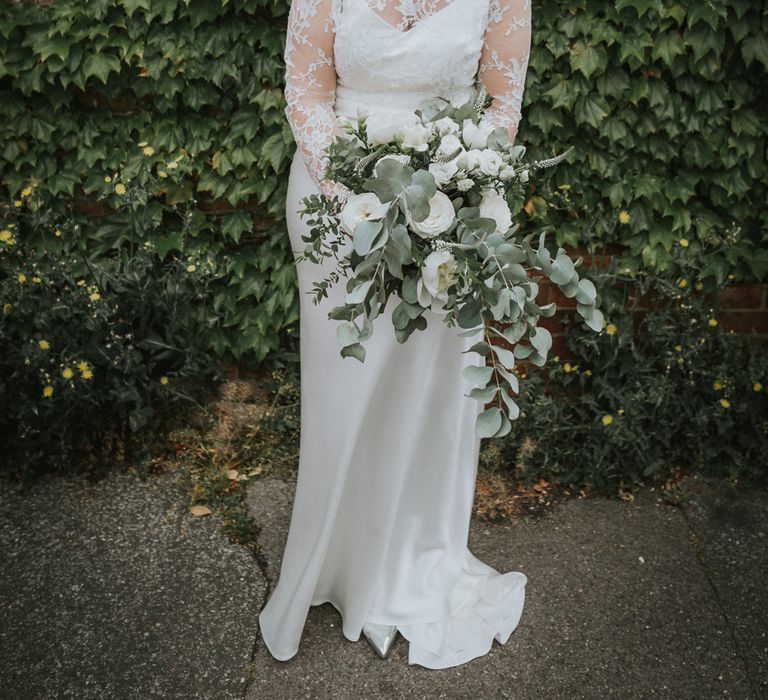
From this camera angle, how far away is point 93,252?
3590mm

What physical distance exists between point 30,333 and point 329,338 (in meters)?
1.55

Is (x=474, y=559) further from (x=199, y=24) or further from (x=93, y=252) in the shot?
(x=199, y=24)

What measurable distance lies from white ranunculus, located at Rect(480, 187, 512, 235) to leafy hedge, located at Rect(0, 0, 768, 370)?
1.55 m

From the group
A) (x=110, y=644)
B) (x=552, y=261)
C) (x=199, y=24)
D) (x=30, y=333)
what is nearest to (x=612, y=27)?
(x=199, y=24)

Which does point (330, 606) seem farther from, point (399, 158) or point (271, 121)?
point (271, 121)

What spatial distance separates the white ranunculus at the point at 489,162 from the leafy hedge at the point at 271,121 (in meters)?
1.63

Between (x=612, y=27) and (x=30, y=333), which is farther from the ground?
(x=612, y=27)

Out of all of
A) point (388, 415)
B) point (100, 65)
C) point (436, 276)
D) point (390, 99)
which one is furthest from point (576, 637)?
point (100, 65)

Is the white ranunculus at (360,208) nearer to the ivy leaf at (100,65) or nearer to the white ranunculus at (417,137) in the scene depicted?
the white ranunculus at (417,137)

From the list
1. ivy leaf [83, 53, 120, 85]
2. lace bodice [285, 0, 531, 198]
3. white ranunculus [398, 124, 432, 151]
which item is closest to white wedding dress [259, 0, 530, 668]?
lace bodice [285, 0, 531, 198]

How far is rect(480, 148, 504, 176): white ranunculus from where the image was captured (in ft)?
5.83

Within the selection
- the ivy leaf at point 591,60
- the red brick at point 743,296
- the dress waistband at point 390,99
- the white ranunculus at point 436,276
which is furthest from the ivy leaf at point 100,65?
the red brick at point 743,296

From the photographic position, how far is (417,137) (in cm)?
180

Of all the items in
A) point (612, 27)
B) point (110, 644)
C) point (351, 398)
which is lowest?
point (110, 644)
